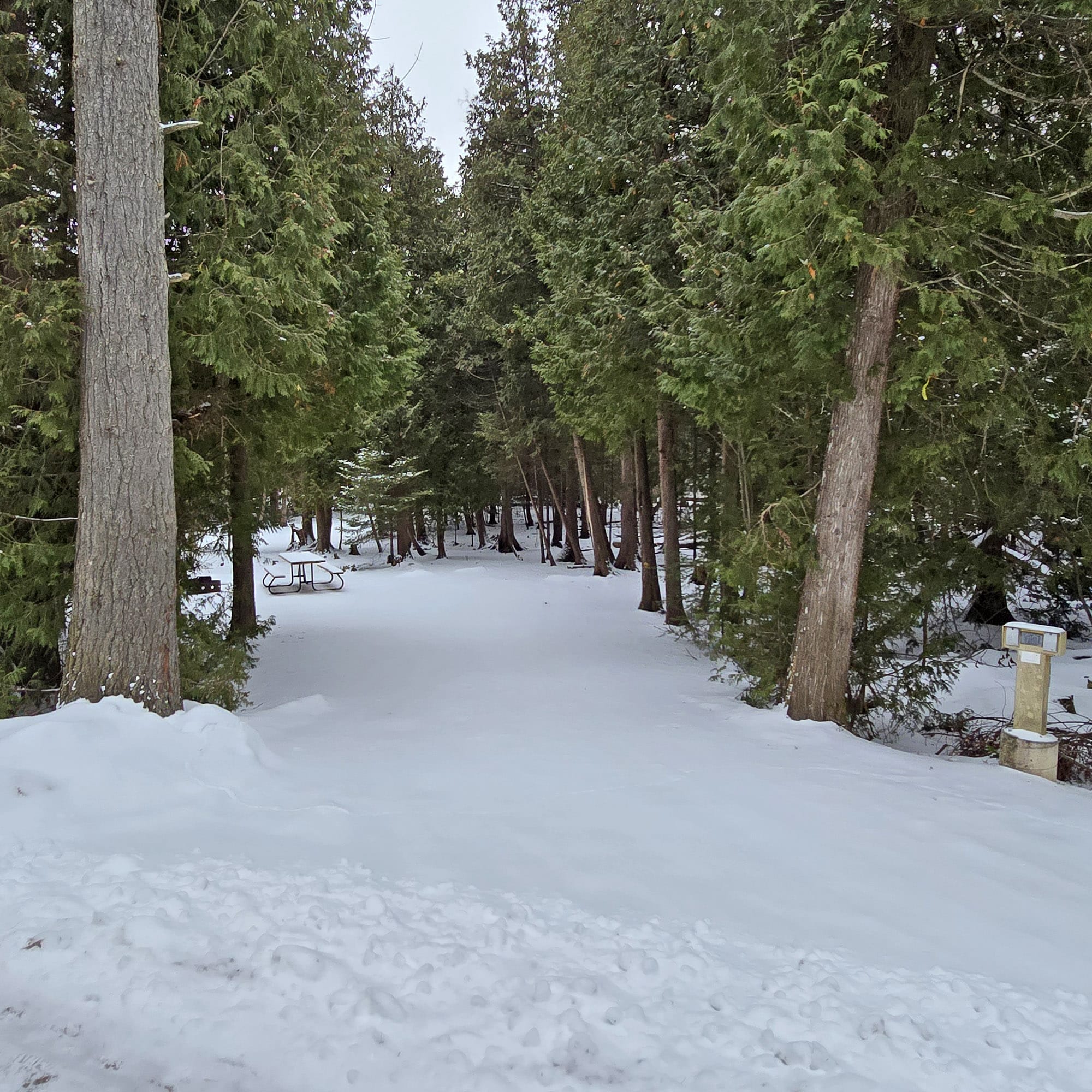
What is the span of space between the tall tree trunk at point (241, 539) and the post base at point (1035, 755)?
714 centimetres

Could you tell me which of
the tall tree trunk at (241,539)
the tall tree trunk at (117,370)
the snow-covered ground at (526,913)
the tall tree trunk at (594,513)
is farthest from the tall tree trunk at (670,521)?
the tall tree trunk at (117,370)

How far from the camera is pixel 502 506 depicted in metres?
27.3

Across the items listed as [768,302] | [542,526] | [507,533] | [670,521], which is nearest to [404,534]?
[507,533]

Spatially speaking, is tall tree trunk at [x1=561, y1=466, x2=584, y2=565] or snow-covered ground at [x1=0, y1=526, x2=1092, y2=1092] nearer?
snow-covered ground at [x1=0, y1=526, x2=1092, y2=1092]

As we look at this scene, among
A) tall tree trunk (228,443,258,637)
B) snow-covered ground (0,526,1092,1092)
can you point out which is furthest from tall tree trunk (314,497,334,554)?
snow-covered ground (0,526,1092,1092)

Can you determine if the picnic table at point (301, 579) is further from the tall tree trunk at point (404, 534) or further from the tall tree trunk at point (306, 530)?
the tall tree trunk at point (306, 530)

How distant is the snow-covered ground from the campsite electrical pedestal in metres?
0.29

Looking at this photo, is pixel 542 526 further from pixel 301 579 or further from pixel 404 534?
pixel 301 579

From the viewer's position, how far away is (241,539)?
793 cm

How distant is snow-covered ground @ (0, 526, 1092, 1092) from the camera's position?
216 centimetres

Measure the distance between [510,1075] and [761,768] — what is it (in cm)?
334

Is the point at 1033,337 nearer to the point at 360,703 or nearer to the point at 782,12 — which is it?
the point at 782,12

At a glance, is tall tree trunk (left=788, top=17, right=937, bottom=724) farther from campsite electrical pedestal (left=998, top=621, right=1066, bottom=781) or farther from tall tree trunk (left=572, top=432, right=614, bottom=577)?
tall tree trunk (left=572, top=432, right=614, bottom=577)

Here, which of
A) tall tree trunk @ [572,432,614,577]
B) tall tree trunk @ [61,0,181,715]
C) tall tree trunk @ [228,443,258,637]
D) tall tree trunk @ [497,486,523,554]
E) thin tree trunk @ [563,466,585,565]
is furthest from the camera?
tall tree trunk @ [497,486,523,554]
